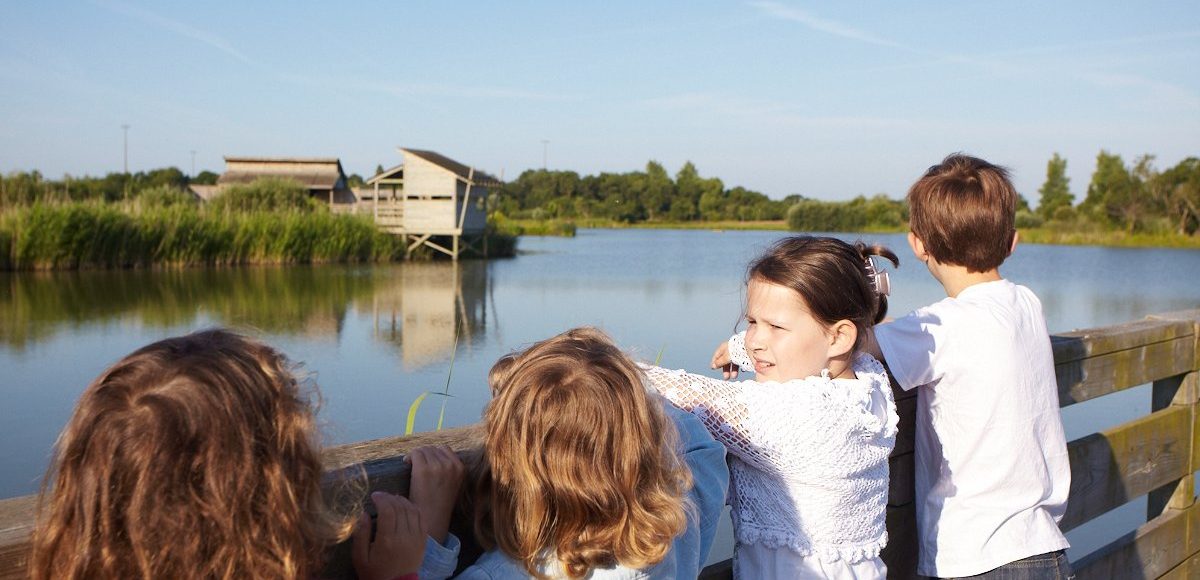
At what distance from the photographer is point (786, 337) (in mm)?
1562

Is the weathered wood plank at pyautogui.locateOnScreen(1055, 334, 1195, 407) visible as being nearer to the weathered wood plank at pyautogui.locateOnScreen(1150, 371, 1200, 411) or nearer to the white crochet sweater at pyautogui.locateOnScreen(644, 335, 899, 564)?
the weathered wood plank at pyautogui.locateOnScreen(1150, 371, 1200, 411)

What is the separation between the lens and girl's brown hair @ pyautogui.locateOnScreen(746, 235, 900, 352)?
1537 mm

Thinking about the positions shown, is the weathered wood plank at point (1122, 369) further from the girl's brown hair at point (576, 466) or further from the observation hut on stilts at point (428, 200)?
the observation hut on stilts at point (428, 200)

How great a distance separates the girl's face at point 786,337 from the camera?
155 cm

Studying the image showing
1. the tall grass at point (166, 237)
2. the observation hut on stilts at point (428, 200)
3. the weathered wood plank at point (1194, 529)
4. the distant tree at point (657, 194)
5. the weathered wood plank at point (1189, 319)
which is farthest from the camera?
the distant tree at point (657, 194)

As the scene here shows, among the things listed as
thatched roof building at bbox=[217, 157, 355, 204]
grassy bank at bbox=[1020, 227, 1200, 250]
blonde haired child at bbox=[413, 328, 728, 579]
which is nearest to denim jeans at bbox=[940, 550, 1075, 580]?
blonde haired child at bbox=[413, 328, 728, 579]

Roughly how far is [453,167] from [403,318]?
1451 cm

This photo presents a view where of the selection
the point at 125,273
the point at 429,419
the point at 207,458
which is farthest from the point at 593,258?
the point at 207,458

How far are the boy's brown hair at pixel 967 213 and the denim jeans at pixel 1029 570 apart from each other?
0.57 m

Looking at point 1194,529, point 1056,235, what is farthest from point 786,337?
point 1056,235

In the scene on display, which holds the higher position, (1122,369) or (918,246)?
(918,246)

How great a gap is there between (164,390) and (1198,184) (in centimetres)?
4418

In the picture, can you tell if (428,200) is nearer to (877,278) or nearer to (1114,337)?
(1114,337)

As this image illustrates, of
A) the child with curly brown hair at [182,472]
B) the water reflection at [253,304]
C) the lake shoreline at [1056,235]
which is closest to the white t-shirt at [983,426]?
the child with curly brown hair at [182,472]
